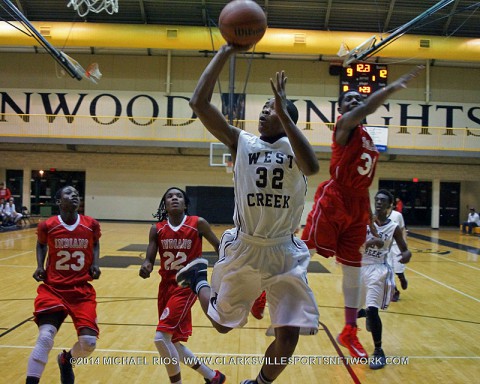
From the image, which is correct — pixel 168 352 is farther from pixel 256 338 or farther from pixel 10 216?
pixel 10 216

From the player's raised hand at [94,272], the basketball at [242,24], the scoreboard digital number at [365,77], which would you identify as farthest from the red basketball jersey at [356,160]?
the scoreboard digital number at [365,77]

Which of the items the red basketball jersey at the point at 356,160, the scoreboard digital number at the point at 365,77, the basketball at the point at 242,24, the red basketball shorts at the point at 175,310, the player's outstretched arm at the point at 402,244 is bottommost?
the red basketball shorts at the point at 175,310

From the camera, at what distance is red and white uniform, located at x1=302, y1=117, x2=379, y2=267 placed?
3561 mm

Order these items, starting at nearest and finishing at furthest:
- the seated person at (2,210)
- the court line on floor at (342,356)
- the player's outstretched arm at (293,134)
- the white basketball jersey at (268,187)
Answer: the player's outstretched arm at (293,134), the white basketball jersey at (268,187), the court line on floor at (342,356), the seated person at (2,210)

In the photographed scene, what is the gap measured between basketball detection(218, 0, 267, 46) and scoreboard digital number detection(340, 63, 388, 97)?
→ 54.1ft

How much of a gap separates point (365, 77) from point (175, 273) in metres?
16.6

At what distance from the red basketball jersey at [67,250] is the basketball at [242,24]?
86.4 inches

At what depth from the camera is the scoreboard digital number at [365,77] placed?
60.5 feet

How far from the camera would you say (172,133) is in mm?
19984

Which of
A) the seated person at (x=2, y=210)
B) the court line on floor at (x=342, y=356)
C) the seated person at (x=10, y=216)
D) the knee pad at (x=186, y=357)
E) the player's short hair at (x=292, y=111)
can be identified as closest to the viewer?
the player's short hair at (x=292, y=111)

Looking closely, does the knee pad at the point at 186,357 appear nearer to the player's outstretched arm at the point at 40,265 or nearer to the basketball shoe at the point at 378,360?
the player's outstretched arm at the point at 40,265

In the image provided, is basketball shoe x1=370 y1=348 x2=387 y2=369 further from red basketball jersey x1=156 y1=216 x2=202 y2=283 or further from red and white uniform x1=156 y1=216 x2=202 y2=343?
red basketball jersey x1=156 y1=216 x2=202 y2=283

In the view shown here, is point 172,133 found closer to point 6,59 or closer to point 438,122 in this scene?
point 6,59

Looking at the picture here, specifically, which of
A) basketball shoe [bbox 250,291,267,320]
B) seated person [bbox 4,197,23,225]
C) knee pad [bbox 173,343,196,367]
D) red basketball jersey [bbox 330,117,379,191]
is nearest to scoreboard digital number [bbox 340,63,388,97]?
seated person [bbox 4,197,23,225]
